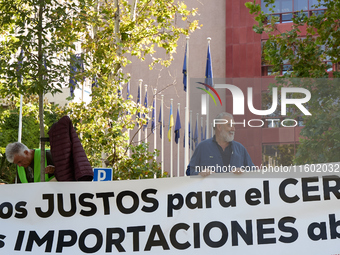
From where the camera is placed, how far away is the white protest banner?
4.91m

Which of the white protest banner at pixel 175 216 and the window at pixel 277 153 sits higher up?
the window at pixel 277 153

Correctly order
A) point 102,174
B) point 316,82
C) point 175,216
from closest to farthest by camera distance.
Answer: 1. point 175,216
2. point 316,82
3. point 102,174

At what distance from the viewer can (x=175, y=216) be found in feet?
16.6

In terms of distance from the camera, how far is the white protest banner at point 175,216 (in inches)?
193

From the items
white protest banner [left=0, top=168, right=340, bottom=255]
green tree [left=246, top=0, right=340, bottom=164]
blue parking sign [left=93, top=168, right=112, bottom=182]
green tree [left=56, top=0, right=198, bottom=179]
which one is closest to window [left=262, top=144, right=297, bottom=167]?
green tree [left=246, top=0, right=340, bottom=164]

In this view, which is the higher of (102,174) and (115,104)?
(115,104)
